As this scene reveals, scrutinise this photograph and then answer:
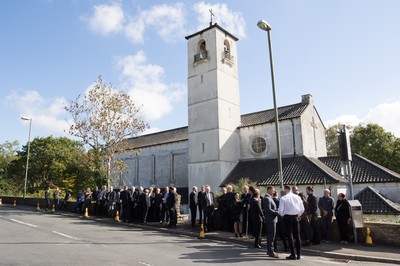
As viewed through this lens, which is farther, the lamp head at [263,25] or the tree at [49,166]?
the tree at [49,166]

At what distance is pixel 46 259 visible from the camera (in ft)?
24.7

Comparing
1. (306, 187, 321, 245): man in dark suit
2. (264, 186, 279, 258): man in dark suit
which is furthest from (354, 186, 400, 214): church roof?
(264, 186, 279, 258): man in dark suit

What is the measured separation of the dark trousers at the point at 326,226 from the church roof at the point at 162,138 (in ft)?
82.9

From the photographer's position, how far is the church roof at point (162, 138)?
3776cm

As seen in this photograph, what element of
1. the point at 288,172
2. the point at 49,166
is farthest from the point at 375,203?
the point at 49,166

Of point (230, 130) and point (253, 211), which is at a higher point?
point (230, 130)

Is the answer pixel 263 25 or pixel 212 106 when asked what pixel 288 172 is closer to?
pixel 212 106

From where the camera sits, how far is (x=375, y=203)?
64.6 ft

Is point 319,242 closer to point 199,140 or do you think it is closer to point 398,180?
point 398,180

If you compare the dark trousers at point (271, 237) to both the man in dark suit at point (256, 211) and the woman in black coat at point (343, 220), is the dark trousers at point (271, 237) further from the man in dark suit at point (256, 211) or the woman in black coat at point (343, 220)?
the woman in black coat at point (343, 220)

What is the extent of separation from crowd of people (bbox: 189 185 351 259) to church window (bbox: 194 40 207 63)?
57.4 ft

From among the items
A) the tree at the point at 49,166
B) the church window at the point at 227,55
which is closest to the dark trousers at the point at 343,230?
the church window at the point at 227,55

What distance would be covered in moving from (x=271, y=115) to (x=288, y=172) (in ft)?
23.9

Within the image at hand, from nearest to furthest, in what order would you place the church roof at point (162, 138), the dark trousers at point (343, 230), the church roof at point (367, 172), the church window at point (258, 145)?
the dark trousers at point (343, 230)
the church roof at point (367, 172)
the church window at point (258, 145)
the church roof at point (162, 138)
